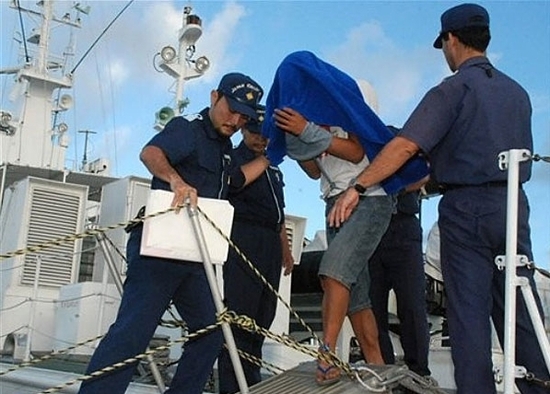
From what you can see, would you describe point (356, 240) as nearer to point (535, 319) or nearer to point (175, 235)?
point (175, 235)

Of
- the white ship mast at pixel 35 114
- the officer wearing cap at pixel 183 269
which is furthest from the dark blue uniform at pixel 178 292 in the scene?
the white ship mast at pixel 35 114

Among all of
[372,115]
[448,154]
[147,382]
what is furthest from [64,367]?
[448,154]

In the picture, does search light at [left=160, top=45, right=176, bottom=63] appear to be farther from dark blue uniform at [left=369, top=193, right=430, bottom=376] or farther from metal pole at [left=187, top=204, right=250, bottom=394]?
metal pole at [left=187, top=204, right=250, bottom=394]

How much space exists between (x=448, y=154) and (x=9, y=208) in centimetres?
688

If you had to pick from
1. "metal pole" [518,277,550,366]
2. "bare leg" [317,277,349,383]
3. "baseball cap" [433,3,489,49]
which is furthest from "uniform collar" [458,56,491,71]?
"bare leg" [317,277,349,383]

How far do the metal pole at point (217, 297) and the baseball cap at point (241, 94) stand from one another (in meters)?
0.66

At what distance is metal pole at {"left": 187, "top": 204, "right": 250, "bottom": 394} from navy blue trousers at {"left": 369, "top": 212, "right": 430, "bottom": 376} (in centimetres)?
130

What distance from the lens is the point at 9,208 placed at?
864cm

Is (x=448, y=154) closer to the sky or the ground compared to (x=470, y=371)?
closer to the sky

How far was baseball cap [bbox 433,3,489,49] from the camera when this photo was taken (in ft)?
9.49

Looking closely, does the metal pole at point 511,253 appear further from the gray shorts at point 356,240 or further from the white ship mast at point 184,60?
the white ship mast at point 184,60

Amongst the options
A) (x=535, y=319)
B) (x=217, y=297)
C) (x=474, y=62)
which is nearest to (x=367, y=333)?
(x=217, y=297)

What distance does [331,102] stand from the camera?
3285mm

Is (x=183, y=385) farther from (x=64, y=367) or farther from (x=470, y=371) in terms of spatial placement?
(x=64, y=367)
